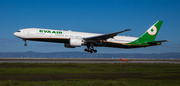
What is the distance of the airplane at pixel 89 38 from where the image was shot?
3878 cm

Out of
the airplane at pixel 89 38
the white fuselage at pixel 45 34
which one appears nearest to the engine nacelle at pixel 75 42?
the airplane at pixel 89 38

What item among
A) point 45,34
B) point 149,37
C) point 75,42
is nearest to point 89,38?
point 75,42

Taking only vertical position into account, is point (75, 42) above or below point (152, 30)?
below

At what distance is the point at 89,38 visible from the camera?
42.4 metres

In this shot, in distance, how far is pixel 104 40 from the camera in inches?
1783

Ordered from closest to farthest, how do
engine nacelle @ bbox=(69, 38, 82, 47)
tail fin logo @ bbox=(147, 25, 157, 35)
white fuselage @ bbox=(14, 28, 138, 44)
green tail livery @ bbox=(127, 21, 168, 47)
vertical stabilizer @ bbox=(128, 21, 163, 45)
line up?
white fuselage @ bbox=(14, 28, 138, 44) → engine nacelle @ bbox=(69, 38, 82, 47) → green tail livery @ bbox=(127, 21, 168, 47) → vertical stabilizer @ bbox=(128, 21, 163, 45) → tail fin logo @ bbox=(147, 25, 157, 35)

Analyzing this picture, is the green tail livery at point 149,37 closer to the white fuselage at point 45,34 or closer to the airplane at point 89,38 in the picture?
the airplane at point 89,38

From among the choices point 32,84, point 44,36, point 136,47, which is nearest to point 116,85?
point 32,84

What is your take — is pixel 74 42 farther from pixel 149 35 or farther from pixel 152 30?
pixel 152 30

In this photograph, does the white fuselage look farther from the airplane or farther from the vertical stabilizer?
A: the vertical stabilizer

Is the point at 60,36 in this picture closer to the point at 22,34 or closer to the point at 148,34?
the point at 22,34

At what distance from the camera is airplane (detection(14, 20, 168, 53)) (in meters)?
38.8

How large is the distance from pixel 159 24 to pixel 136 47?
974 cm

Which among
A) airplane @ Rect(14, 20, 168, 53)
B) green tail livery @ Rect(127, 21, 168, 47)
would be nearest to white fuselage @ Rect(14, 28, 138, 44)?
airplane @ Rect(14, 20, 168, 53)
